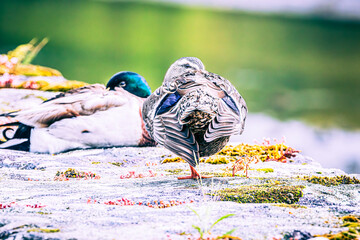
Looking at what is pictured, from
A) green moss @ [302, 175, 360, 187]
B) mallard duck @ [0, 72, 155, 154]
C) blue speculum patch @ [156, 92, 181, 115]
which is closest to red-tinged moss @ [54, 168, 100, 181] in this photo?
blue speculum patch @ [156, 92, 181, 115]

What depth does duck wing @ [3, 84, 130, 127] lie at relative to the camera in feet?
21.2

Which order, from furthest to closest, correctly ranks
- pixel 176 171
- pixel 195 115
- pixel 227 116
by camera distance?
1. pixel 176 171
2. pixel 227 116
3. pixel 195 115

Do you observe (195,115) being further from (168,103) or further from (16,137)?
(16,137)

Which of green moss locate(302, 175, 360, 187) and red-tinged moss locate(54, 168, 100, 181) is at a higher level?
green moss locate(302, 175, 360, 187)

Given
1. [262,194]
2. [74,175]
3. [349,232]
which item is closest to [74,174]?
[74,175]

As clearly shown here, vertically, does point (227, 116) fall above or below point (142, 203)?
above

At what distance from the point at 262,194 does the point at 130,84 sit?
13.1ft

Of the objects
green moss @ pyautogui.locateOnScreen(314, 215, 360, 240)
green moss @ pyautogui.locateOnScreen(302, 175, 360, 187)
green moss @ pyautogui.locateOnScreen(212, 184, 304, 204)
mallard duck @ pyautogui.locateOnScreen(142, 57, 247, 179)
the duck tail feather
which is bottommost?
the duck tail feather

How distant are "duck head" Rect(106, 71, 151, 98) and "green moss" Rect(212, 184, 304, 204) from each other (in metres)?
3.64

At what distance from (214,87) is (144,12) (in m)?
29.8

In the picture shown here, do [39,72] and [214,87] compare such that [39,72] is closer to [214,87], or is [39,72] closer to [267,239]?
[214,87]

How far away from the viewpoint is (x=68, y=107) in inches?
258

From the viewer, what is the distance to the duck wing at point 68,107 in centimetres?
646

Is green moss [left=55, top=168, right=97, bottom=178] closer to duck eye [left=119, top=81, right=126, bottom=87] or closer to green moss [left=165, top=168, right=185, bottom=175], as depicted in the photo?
green moss [left=165, top=168, right=185, bottom=175]
